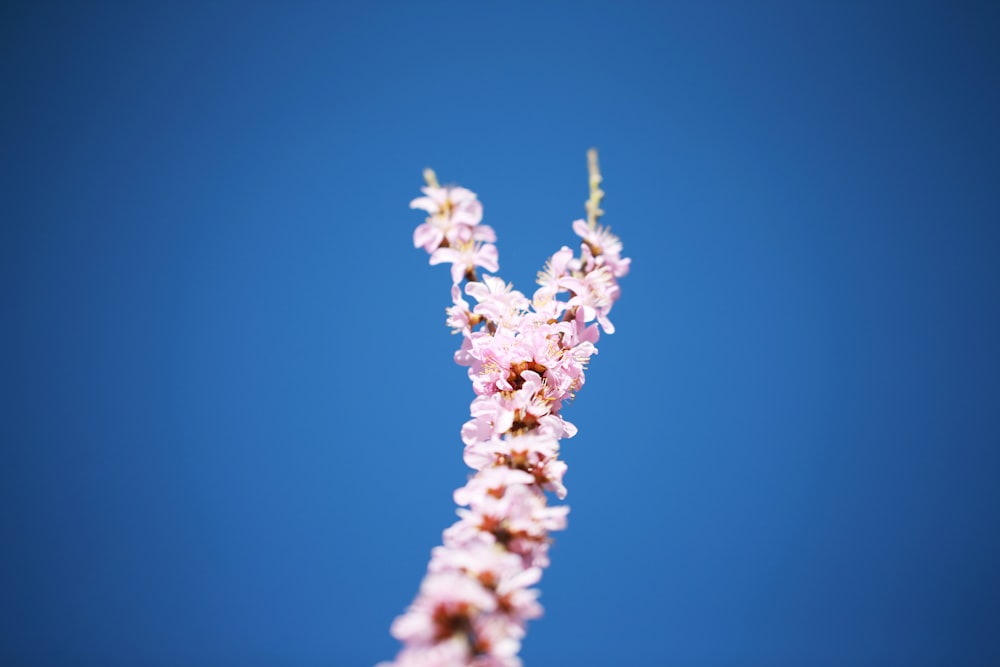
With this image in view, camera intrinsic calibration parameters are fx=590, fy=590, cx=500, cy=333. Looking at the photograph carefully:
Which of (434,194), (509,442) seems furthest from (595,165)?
(509,442)

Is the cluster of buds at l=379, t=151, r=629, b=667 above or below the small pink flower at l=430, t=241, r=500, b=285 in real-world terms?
below

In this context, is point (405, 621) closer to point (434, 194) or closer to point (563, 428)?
point (563, 428)

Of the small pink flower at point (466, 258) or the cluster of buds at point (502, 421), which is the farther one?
the small pink flower at point (466, 258)

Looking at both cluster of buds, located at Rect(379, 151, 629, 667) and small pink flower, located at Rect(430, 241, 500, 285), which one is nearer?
cluster of buds, located at Rect(379, 151, 629, 667)

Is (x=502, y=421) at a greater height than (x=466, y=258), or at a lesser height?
lesser

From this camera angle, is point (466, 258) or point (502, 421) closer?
point (502, 421)

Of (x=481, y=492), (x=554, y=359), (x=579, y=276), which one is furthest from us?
(x=579, y=276)

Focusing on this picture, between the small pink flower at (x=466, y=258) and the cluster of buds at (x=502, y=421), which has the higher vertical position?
the small pink flower at (x=466, y=258)

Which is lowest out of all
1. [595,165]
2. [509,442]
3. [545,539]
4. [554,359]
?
[545,539]
